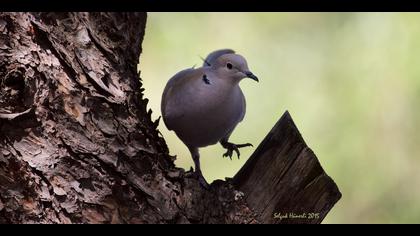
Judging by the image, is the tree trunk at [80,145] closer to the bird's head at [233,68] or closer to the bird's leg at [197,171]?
the bird's leg at [197,171]

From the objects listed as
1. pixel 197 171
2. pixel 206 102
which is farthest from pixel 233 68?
pixel 197 171

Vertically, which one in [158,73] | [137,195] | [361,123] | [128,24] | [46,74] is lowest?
[137,195]

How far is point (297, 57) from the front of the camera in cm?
436

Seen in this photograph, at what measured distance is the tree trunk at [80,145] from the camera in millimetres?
2115

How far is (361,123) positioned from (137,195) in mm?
2308

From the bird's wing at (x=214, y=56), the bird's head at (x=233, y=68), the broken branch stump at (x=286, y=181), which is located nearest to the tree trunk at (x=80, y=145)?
the broken branch stump at (x=286, y=181)

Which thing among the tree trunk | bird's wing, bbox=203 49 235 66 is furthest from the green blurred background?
the tree trunk

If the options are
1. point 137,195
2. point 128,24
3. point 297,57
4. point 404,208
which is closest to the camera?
point 137,195

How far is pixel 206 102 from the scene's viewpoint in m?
2.88

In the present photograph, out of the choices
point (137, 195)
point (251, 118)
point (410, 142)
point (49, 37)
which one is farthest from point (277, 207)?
point (410, 142)

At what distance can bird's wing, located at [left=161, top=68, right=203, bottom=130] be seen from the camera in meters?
2.92

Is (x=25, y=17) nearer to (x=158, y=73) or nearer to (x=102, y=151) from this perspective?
(x=102, y=151)

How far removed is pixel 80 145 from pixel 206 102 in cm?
83

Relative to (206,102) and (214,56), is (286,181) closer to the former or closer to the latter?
(206,102)
